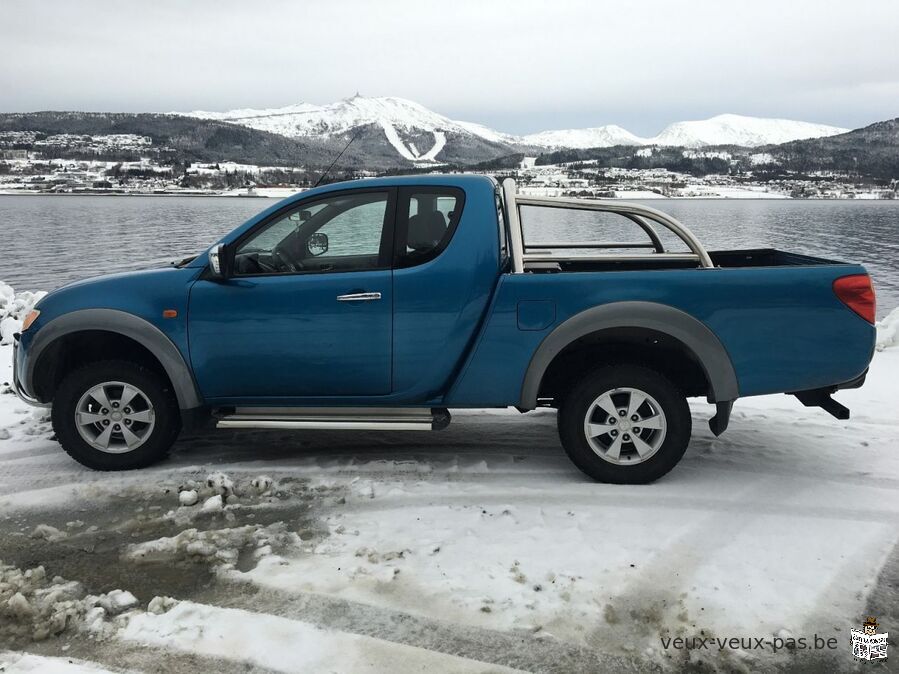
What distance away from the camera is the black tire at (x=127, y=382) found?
4.37 meters

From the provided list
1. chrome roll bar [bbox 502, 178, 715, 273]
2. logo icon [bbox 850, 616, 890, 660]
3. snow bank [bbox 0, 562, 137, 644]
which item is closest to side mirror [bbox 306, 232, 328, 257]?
chrome roll bar [bbox 502, 178, 715, 273]

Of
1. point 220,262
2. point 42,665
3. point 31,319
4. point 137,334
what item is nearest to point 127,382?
point 137,334

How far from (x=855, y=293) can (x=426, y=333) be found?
2379mm

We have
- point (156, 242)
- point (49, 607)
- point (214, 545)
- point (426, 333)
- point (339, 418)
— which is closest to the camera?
point (49, 607)

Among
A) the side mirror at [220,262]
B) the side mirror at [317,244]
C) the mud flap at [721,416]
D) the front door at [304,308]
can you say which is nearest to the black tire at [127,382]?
the front door at [304,308]

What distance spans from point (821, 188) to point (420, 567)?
159298mm

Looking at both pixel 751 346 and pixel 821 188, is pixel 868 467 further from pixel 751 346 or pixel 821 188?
pixel 821 188

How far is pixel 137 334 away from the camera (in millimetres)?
4262

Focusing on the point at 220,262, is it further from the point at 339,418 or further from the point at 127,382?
the point at 339,418

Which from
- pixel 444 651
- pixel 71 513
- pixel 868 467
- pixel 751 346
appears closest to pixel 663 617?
pixel 444 651

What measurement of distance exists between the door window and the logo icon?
9.93 ft

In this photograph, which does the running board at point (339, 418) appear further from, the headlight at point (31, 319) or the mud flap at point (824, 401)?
the mud flap at point (824, 401)

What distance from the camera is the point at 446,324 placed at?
4.09 metres

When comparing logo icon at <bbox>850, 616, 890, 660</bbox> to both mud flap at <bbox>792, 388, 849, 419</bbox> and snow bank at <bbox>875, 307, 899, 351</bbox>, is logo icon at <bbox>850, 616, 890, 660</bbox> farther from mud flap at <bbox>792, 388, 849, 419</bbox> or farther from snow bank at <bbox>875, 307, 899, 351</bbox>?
snow bank at <bbox>875, 307, 899, 351</bbox>
